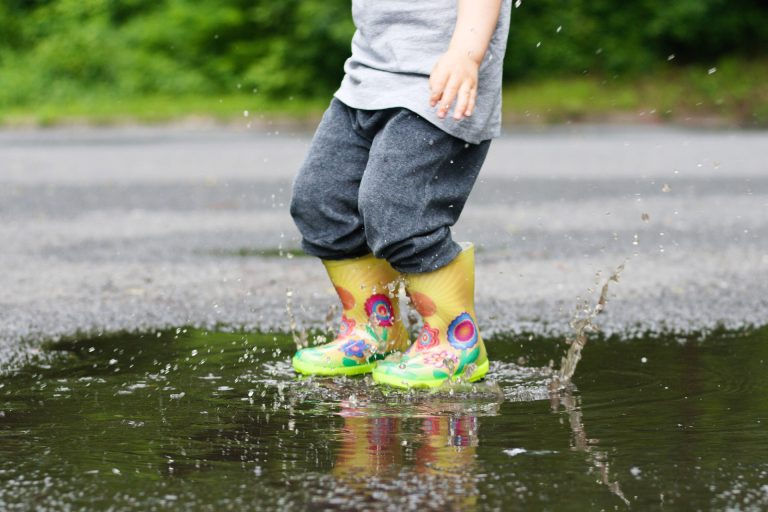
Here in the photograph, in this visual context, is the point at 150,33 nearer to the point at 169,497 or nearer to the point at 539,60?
the point at 539,60

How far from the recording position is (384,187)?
10.4 ft

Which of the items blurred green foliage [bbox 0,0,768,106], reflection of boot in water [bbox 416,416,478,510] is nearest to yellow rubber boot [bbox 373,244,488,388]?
reflection of boot in water [bbox 416,416,478,510]

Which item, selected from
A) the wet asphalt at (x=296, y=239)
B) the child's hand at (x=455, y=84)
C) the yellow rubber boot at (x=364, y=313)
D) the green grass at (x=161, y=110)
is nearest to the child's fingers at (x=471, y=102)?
the child's hand at (x=455, y=84)

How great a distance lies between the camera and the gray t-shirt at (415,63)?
319 cm

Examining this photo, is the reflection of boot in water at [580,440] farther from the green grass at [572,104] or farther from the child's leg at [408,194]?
the green grass at [572,104]

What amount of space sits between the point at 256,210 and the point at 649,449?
6134 millimetres

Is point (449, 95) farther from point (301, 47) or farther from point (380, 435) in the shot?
point (301, 47)

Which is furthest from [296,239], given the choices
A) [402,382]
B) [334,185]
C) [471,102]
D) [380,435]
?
[380,435]

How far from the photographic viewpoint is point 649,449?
2520mm

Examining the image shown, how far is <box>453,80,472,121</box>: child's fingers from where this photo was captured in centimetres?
300

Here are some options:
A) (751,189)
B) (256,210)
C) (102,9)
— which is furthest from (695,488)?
(102,9)

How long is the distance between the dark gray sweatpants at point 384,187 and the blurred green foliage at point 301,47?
17.1 metres

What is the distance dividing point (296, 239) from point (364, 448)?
4369 mm

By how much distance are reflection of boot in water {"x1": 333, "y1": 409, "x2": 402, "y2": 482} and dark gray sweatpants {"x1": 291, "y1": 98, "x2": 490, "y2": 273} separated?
1.64 ft
